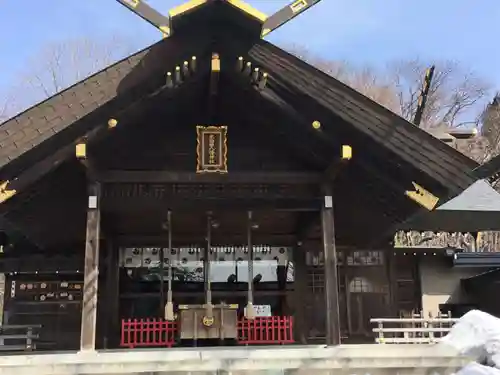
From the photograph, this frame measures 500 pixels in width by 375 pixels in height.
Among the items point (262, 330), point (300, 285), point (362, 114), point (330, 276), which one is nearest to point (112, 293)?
point (262, 330)

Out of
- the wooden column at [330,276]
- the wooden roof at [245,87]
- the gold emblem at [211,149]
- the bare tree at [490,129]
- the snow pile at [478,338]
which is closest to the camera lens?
the snow pile at [478,338]

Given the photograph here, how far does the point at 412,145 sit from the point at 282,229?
4.05 m

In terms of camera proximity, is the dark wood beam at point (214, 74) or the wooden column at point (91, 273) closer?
the wooden column at point (91, 273)

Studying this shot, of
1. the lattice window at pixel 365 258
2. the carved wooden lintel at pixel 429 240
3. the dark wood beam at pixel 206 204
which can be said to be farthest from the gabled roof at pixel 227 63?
the carved wooden lintel at pixel 429 240

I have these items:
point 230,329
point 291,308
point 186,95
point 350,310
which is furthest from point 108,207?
point 350,310

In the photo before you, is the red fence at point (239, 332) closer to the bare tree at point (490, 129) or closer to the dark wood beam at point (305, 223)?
the dark wood beam at point (305, 223)

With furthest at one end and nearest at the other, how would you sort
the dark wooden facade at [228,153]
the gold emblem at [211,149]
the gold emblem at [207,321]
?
1. the gold emblem at [207,321]
2. the gold emblem at [211,149]
3. the dark wooden facade at [228,153]

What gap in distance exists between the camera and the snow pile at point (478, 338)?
5750 millimetres

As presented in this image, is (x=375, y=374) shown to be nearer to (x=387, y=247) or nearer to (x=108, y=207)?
(x=108, y=207)

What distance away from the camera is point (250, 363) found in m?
5.70

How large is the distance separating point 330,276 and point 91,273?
3271 millimetres

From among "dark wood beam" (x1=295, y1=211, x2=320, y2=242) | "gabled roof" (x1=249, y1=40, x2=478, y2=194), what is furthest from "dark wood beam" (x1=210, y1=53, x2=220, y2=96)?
"dark wood beam" (x1=295, y1=211, x2=320, y2=242)

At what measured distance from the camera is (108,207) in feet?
26.0

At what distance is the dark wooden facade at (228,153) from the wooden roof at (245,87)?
18 mm
